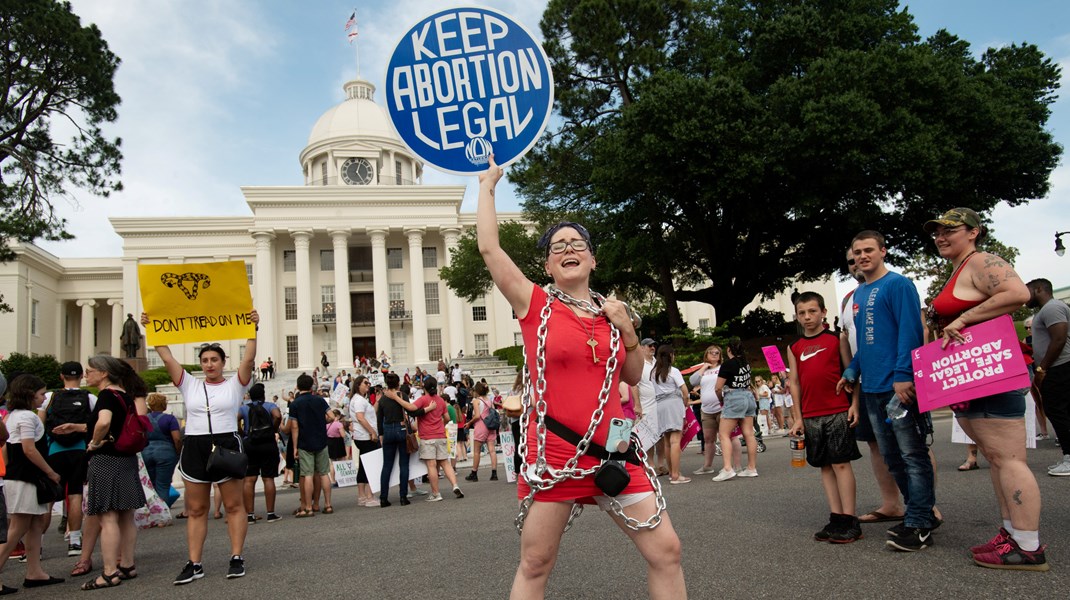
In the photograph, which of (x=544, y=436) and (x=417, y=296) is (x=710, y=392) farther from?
(x=417, y=296)

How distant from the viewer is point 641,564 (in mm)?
4934

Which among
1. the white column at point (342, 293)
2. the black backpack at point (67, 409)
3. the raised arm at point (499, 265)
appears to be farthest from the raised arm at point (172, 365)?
the white column at point (342, 293)

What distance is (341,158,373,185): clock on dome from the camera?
64.4 meters

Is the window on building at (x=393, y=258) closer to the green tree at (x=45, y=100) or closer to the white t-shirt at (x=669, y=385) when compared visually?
the green tree at (x=45, y=100)

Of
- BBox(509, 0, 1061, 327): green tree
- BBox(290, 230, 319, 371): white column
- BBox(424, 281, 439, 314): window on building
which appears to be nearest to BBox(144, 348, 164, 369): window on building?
BBox(290, 230, 319, 371): white column

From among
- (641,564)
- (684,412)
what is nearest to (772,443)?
(684,412)

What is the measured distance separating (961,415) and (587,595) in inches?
92.3

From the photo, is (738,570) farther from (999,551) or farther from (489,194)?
(489,194)

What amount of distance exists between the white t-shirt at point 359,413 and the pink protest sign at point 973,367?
7.68 meters

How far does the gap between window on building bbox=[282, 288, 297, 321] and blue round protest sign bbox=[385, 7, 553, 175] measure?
179 feet

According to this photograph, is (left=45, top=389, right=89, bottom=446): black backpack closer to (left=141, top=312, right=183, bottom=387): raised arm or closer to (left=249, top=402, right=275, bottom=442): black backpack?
(left=141, top=312, right=183, bottom=387): raised arm

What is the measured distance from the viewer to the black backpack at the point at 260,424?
8.80 meters

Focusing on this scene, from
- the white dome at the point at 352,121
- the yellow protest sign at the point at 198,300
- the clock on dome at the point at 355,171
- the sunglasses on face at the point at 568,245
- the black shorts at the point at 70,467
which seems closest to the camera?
the sunglasses on face at the point at 568,245

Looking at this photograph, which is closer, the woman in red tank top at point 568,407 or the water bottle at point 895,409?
the woman in red tank top at point 568,407
